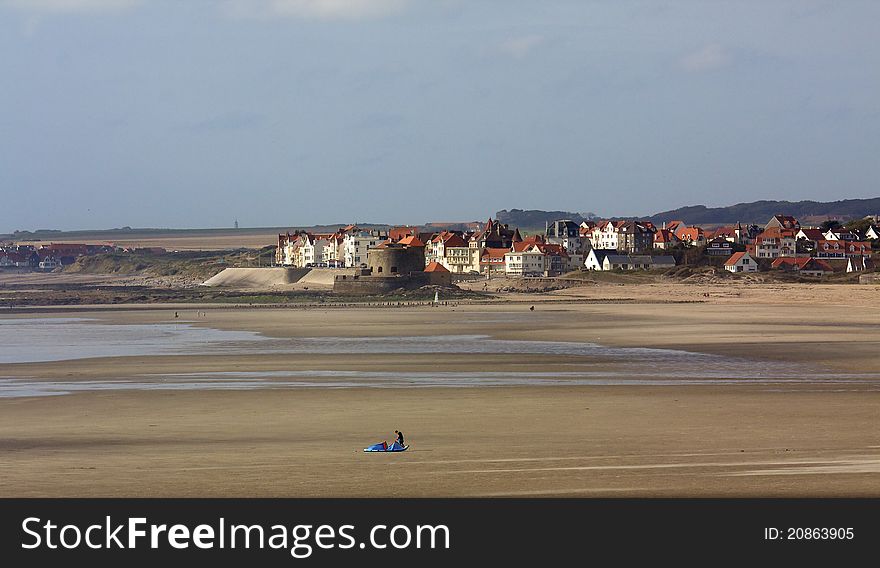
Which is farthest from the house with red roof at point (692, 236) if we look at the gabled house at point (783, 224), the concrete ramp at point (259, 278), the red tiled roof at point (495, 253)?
the concrete ramp at point (259, 278)

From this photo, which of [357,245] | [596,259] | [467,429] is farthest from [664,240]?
[467,429]

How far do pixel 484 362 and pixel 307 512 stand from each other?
56.9 ft

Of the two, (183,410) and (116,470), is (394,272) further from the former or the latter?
(116,470)

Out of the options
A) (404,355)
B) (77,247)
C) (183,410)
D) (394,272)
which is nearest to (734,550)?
(183,410)

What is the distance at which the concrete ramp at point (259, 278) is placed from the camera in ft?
256

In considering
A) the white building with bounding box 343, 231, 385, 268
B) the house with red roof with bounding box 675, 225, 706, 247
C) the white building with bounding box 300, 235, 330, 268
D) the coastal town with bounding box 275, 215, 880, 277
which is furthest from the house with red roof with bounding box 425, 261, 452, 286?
the house with red roof with bounding box 675, 225, 706, 247

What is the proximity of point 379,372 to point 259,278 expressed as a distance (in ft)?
183

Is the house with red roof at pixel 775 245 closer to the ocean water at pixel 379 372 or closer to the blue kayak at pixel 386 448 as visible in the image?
the ocean water at pixel 379 372

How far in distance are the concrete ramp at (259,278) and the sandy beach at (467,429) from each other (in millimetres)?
46799

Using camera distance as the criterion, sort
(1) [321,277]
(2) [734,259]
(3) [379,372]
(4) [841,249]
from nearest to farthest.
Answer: (3) [379,372] < (1) [321,277] < (2) [734,259] < (4) [841,249]

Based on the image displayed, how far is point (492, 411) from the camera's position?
1873 cm

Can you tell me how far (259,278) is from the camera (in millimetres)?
80062

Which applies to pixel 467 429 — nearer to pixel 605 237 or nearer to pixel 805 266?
pixel 805 266

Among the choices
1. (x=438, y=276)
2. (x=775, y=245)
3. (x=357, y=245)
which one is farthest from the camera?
(x=357, y=245)
